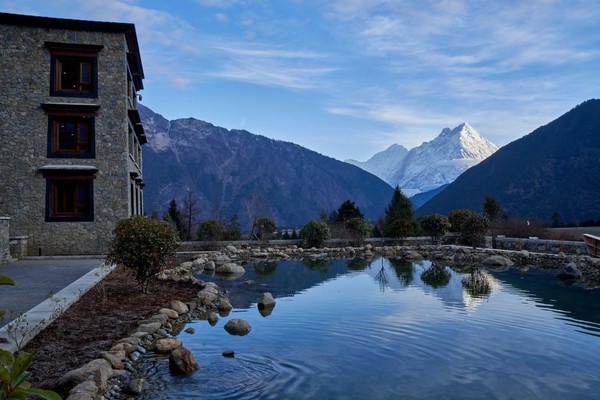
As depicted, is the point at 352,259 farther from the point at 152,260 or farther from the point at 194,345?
the point at 194,345

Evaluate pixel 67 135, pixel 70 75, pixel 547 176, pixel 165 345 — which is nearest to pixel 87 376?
pixel 165 345

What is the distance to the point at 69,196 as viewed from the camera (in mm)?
21812

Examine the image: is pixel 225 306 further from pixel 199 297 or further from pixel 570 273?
pixel 570 273

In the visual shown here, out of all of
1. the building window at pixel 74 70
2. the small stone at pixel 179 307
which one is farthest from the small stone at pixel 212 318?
the building window at pixel 74 70

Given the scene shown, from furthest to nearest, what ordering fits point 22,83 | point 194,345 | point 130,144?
point 130,144, point 22,83, point 194,345

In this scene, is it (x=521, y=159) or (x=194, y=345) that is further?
(x=521, y=159)

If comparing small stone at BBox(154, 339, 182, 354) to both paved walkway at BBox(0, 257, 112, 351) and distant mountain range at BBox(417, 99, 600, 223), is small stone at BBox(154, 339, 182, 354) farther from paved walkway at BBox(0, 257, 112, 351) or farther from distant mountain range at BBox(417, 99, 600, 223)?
distant mountain range at BBox(417, 99, 600, 223)

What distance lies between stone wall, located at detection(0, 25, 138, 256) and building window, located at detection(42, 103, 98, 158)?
208 millimetres

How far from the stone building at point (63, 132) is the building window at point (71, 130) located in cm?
4

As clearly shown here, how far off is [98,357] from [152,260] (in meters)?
5.43

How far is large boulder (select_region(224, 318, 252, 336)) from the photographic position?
9820 millimetres

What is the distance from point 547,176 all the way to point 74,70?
277 feet

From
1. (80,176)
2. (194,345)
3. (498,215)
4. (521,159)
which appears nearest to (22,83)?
(80,176)

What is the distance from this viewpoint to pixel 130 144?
24.5 metres
